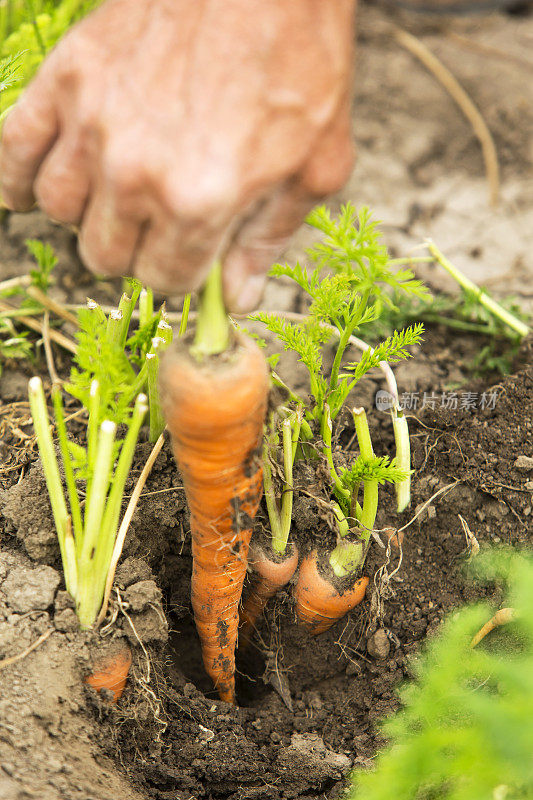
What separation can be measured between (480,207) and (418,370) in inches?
53.0

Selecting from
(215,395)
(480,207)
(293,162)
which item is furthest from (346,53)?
(480,207)

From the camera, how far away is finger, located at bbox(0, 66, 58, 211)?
3.74 feet

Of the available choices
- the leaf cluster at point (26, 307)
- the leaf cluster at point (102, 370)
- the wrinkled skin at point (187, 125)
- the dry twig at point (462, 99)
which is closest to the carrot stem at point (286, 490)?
the leaf cluster at point (102, 370)

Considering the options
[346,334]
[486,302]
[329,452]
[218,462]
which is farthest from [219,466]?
[486,302]

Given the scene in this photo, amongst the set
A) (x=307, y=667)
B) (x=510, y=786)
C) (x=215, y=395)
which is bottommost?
(x=307, y=667)

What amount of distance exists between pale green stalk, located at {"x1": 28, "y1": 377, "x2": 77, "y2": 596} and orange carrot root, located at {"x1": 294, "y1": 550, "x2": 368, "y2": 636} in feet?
1.94

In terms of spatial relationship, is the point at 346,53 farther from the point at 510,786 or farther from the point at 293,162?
the point at 510,786

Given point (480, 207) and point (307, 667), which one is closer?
point (307, 667)

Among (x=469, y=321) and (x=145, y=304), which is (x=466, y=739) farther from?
(x=469, y=321)

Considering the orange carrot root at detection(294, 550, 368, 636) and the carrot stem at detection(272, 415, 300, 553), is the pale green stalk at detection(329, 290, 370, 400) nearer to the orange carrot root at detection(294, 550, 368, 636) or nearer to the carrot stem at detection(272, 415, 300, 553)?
the carrot stem at detection(272, 415, 300, 553)

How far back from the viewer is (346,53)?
1110 mm

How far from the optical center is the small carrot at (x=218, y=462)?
135 centimetres

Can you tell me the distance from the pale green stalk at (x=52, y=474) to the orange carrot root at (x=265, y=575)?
48cm

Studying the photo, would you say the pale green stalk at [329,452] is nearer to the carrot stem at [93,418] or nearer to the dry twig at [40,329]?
the carrot stem at [93,418]
